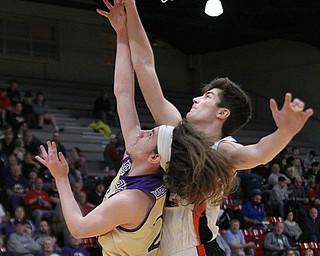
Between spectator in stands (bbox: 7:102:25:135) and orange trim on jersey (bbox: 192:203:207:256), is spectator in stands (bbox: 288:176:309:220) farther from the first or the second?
orange trim on jersey (bbox: 192:203:207:256)

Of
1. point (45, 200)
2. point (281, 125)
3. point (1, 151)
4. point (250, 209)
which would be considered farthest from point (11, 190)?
point (281, 125)

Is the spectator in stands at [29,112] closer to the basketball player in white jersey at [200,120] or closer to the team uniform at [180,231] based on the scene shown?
the basketball player in white jersey at [200,120]

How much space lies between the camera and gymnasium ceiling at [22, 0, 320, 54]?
17.8 metres

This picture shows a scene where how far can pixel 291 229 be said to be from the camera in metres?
14.4

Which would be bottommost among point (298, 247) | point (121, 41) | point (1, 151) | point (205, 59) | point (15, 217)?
point (298, 247)

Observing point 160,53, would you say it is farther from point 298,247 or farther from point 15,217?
point 15,217

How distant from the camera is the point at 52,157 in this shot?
3.26 meters

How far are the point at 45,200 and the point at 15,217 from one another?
993 mm

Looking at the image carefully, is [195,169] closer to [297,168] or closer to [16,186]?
[16,186]

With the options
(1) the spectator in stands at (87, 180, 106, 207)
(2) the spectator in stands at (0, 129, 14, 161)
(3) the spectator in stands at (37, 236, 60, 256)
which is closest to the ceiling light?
(1) the spectator in stands at (87, 180, 106, 207)

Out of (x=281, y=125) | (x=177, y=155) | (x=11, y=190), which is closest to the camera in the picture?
(x=281, y=125)

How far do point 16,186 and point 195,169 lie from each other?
846 cm

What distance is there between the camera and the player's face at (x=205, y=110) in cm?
344

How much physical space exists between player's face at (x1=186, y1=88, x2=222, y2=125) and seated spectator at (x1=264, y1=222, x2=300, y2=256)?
1016 cm
